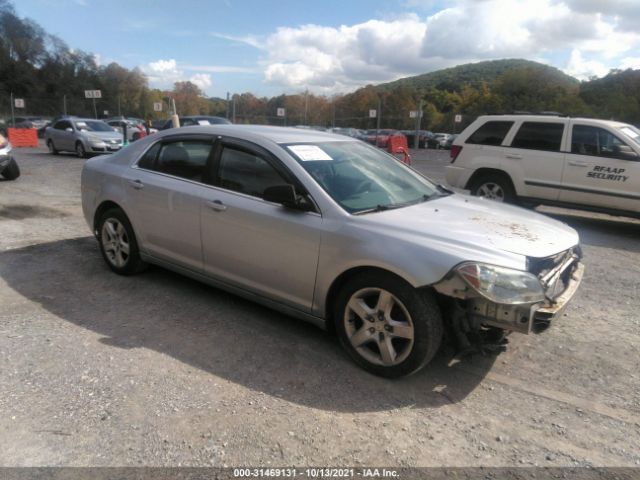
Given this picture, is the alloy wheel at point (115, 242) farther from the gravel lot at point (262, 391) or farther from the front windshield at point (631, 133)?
the front windshield at point (631, 133)

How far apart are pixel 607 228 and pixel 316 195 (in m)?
7.10

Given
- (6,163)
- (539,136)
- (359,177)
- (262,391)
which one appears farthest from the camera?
(6,163)

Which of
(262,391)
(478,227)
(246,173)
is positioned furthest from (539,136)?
(262,391)

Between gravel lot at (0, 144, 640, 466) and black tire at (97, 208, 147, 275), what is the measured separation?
0.23 m

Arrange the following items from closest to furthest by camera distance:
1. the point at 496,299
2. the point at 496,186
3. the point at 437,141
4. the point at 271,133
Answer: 1. the point at 496,299
2. the point at 271,133
3. the point at 496,186
4. the point at 437,141

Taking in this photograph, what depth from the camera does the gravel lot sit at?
2.51 m

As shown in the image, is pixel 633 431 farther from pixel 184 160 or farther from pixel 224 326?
pixel 184 160

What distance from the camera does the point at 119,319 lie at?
13.0 feet

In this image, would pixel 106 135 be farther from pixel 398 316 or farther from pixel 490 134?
pixel 398 316

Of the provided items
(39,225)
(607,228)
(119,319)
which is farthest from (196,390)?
(607,228)

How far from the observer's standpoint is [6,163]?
431 inches

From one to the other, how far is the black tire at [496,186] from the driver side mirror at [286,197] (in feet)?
20.4

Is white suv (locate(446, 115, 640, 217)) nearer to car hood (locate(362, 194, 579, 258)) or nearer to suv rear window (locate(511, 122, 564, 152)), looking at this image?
suv rear window (locate(511, 122, 564, 152))

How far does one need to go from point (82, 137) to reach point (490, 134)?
596 inches
